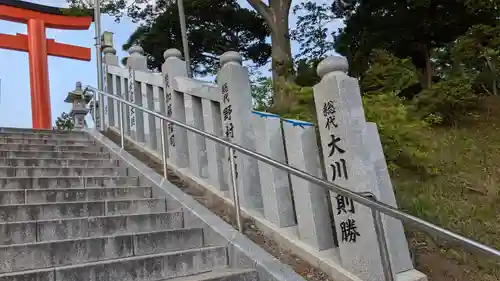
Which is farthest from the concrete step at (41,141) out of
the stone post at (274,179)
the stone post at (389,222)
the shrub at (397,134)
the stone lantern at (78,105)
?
the stone post at (389,222)

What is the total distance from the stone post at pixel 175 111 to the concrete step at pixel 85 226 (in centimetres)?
151

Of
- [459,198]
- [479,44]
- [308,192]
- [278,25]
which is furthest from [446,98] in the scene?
[308,192]

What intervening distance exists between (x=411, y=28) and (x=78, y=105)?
283 inches

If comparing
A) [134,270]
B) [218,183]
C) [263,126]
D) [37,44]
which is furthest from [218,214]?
[37,44]

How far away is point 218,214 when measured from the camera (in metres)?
4.16

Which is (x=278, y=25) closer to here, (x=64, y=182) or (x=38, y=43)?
(x=38, y=43)

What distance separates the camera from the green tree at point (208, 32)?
49.1ft

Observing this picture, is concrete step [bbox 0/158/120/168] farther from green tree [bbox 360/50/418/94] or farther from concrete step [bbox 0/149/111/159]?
green tree [bbox 360/50/418/94]

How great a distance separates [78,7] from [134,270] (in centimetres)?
1201

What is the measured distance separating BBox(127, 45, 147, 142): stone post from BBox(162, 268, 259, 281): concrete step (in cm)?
382

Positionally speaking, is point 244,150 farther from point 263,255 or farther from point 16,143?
point 16,143

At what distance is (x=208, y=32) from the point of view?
15.0 m

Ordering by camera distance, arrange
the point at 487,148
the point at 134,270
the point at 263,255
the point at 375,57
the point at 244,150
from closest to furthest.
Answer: the point at 134,270
the point at 263,255
the point at 244,150
the point at 487,148
the point at 375,57

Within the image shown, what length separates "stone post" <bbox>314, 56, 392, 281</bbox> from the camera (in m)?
3.10
